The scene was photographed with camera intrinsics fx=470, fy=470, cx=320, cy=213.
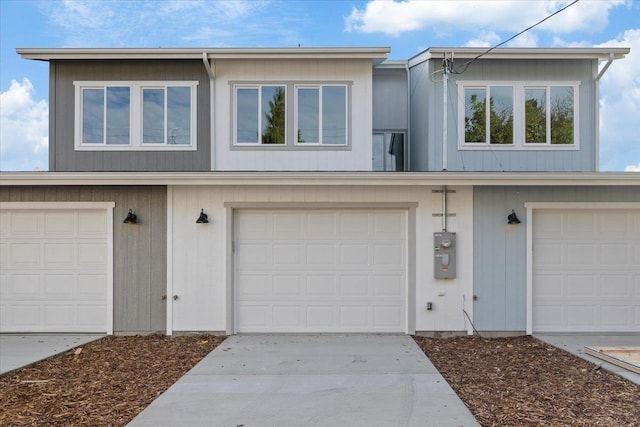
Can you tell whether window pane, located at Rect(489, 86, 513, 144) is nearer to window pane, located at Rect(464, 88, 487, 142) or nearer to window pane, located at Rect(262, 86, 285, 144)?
window pane, located at Rect(464, 88, 487, 142)

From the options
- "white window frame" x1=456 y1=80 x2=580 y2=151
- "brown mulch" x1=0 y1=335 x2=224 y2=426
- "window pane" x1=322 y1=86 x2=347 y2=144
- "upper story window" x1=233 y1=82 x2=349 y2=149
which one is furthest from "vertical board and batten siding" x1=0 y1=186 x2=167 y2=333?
"white window frame" x1=456 y1=80 x2=580 y2=151

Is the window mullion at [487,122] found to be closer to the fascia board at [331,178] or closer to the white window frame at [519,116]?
the white window frame at [519,116]

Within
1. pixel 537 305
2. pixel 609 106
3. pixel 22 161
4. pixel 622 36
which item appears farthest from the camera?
pixel 22 161

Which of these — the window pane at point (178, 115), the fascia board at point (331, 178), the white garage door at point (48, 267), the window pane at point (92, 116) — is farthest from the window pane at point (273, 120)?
the white garage door at point (48, 267)

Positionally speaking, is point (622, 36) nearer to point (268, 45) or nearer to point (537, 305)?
point (537, 305)

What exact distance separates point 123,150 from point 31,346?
368cm

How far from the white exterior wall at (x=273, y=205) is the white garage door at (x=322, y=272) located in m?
0.22

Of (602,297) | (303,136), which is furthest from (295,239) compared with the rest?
(602,297)

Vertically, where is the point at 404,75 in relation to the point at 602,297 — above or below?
above

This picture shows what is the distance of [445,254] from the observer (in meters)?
7.96

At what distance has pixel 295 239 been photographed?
820 centimetres

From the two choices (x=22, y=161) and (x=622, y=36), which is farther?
(x=22, y=161)

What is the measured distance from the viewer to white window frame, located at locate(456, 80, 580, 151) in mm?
8828

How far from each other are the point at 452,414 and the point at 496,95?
21.2 feet
